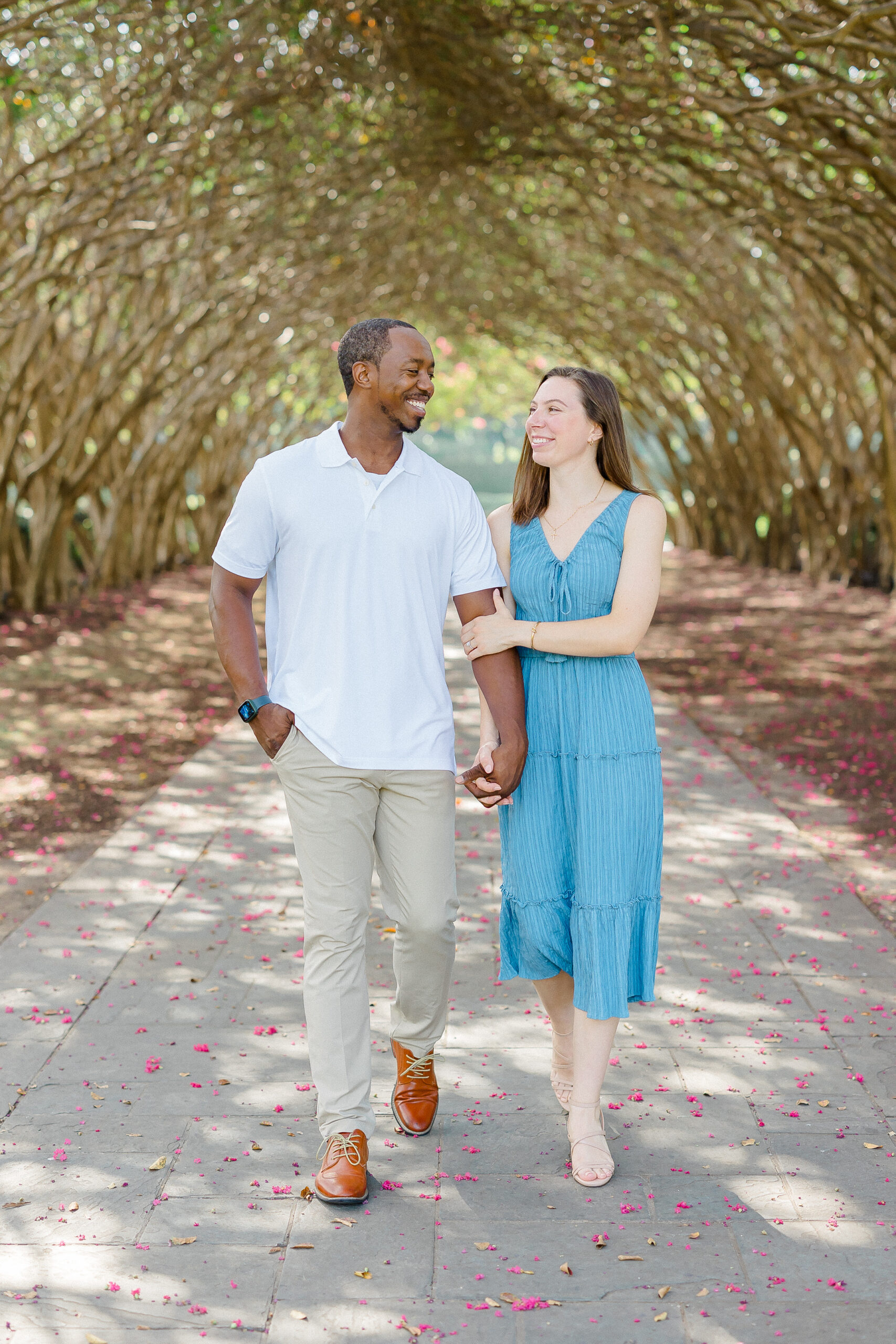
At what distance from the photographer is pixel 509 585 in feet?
12.5

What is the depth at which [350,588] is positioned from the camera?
3.46m

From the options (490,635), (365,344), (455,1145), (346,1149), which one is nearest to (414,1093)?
(455,1145)

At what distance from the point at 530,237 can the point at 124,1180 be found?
20.1 m

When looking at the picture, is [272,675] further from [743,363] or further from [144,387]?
[743,363]

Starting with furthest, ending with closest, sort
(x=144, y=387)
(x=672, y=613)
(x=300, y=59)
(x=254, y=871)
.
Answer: (x=672, y=613) < (x=144, y=387) < (x=300, y=59) < (x=254, y=871)

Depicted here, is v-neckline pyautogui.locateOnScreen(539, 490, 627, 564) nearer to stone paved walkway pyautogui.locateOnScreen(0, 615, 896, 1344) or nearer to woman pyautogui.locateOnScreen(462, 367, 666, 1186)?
woman pyautogui.locateOnScreen(462, 367, 666, 1186)

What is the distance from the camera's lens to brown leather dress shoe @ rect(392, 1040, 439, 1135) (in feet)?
12.4

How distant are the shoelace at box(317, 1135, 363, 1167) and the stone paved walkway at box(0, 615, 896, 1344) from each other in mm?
122

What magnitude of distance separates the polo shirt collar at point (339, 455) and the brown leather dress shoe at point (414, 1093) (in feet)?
5.35

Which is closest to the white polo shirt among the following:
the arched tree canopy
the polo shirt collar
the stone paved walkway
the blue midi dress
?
the polo shirt collar

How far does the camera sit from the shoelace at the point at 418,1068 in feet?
12.5

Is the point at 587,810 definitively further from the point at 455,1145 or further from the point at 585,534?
the point at 455,1145

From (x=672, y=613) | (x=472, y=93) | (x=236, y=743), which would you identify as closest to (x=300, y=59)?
(x=472, y=93)

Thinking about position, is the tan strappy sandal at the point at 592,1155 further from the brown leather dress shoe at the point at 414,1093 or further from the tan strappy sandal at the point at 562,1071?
the brown leather dress shoe at the point at 414,1093
